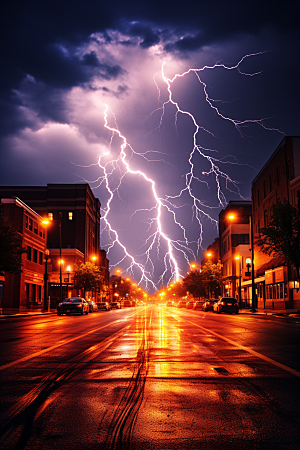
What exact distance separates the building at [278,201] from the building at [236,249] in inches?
307

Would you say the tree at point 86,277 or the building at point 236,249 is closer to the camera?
the tree at point 86,277

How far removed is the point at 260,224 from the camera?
61.8 meters

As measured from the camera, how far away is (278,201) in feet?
131

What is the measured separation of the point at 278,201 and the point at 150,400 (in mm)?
36290

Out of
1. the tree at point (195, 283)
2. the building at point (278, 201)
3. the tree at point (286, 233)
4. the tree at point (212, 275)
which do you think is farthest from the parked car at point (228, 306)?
the tree at point (195, 283)

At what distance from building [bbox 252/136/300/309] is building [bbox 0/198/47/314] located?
25.9 m

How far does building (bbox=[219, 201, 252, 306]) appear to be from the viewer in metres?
71.2

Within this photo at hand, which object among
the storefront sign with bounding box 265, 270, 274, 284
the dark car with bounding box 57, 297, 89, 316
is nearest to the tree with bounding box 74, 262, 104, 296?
the storefront sign with bounding box 265, 270, 274, 284

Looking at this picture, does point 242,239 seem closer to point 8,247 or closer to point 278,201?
point 278,201

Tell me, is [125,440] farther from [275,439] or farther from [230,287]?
[230,287]

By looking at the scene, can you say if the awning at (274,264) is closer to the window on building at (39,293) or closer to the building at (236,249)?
the building at (236,249)

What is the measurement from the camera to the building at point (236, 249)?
71250 millimetres

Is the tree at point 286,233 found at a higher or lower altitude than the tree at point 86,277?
higher

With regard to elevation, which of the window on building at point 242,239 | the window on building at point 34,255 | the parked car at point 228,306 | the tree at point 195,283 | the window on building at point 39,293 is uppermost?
the window on building at point 242,239
